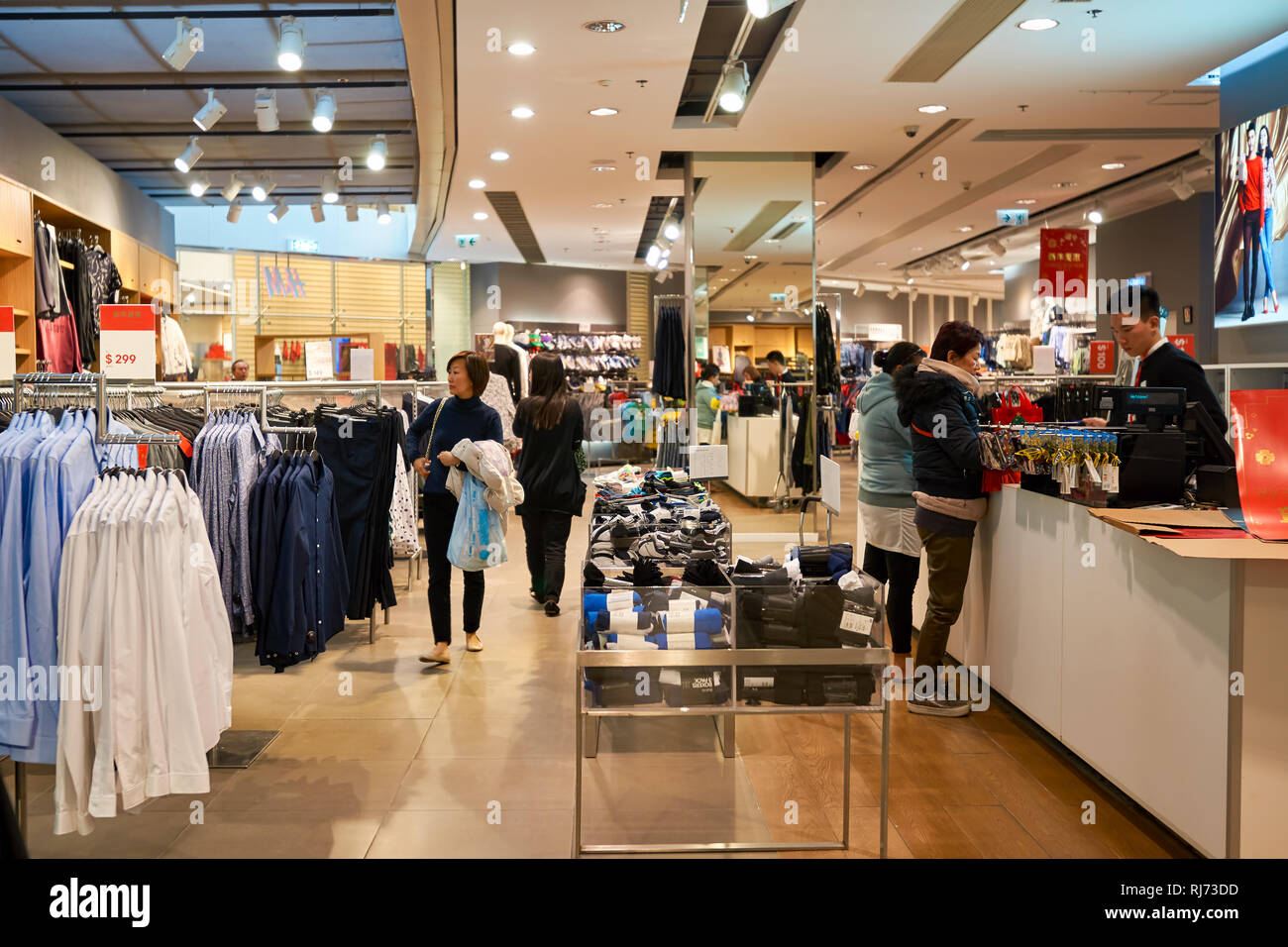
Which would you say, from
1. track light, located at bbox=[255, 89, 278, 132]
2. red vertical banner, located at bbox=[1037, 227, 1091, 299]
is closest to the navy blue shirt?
track light, located at bbox=[255, 89, 278, 132]

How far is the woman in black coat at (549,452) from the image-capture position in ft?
19.4

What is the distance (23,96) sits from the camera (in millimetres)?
7891

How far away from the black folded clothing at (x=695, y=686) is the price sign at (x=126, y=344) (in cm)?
194

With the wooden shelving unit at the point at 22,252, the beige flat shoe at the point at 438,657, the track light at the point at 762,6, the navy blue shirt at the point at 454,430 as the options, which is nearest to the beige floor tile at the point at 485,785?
the beige flat shoe at the point at 438,657

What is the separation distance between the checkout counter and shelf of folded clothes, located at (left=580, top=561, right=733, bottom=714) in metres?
1.29

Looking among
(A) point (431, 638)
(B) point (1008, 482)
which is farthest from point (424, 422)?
(B) point (1008, 482)

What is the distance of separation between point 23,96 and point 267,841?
724cm

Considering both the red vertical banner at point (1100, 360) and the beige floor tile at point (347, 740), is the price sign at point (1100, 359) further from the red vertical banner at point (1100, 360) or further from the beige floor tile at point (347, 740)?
the beige floor tile at point (347, 740)

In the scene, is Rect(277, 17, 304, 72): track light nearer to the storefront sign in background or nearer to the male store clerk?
the storefront sign in background

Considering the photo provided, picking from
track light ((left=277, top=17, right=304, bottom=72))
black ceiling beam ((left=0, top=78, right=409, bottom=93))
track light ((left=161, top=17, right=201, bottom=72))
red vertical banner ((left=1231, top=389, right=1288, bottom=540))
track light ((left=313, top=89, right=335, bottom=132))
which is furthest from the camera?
black ceiling beam ((left=0, top=78, right=409, bottom=93))

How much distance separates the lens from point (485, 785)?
11.9 feet

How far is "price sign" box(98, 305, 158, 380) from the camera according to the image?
10.7 ft

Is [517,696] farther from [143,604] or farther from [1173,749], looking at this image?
[1173,749]

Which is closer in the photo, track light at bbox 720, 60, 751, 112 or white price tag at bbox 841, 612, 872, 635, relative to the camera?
white price tag at bbox 841, 612, 872, 635
